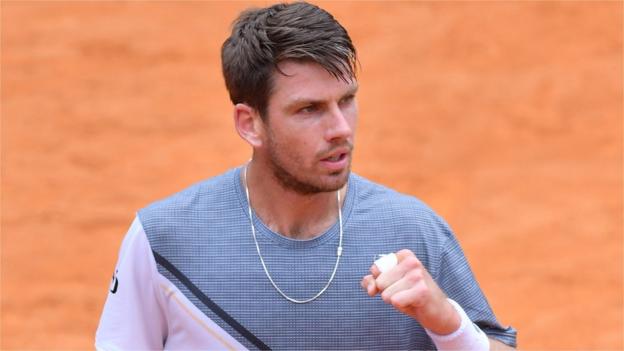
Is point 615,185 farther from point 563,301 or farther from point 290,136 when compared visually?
point 290,136

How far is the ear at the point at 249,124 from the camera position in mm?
4461

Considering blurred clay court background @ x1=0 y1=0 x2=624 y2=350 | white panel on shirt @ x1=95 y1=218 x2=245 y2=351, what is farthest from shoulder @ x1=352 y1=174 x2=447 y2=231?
blurred clay court background @ x1=0 y1=0 x2=624 y2=350

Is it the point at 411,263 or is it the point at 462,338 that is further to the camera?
the point at 462,338

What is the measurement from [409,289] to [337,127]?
68 cm

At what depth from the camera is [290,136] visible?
4.32 m

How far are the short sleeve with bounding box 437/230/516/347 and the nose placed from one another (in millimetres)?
577

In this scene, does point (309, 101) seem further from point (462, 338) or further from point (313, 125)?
point (462, 338)

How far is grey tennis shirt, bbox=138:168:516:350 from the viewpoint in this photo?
4.31 m

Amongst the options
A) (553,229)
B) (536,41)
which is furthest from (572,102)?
(553,229)

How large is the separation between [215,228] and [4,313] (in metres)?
6.16

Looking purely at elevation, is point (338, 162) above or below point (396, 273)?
above

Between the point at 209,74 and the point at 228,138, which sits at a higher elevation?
the point at 209,74

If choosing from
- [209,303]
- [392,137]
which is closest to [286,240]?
[209,303]

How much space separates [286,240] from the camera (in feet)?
14.4
